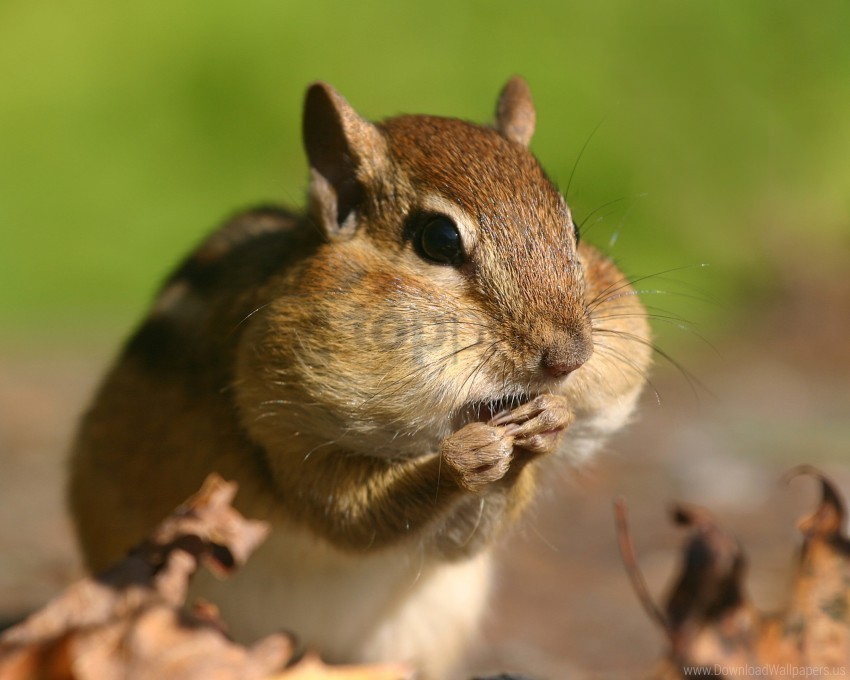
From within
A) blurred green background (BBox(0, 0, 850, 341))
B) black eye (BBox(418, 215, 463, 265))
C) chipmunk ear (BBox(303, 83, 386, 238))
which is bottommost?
blurred green background (BBox(0, 0, 850, 341))

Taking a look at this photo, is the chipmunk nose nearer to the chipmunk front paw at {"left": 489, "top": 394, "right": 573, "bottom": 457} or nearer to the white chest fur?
the chipmunk front paw at {"left": 489, "top": 394, "right": 573, "bottom": 457}

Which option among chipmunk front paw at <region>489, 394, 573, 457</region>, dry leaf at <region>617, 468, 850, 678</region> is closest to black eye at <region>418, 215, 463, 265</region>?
chipmunk front paw at <region>489, 394, 573, 457</region>

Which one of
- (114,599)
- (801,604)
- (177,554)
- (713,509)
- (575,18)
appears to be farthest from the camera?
(575,18)

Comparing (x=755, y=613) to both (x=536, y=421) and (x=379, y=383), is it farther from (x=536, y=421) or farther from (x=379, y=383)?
(x=379, y=383)

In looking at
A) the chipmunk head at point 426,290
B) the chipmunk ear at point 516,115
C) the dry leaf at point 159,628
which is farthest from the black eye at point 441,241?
the dry leaf at point 159,628

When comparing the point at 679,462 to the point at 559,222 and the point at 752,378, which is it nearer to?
the point at 752,378

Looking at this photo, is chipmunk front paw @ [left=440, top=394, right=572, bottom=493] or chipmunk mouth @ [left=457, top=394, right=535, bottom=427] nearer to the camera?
chipmunk front paw @ [left=440, top=394, right=572, bottom=493]

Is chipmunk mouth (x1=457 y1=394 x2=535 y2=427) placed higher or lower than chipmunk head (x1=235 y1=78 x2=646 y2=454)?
lower

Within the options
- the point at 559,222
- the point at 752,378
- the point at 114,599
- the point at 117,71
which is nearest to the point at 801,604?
the point at 559,222
